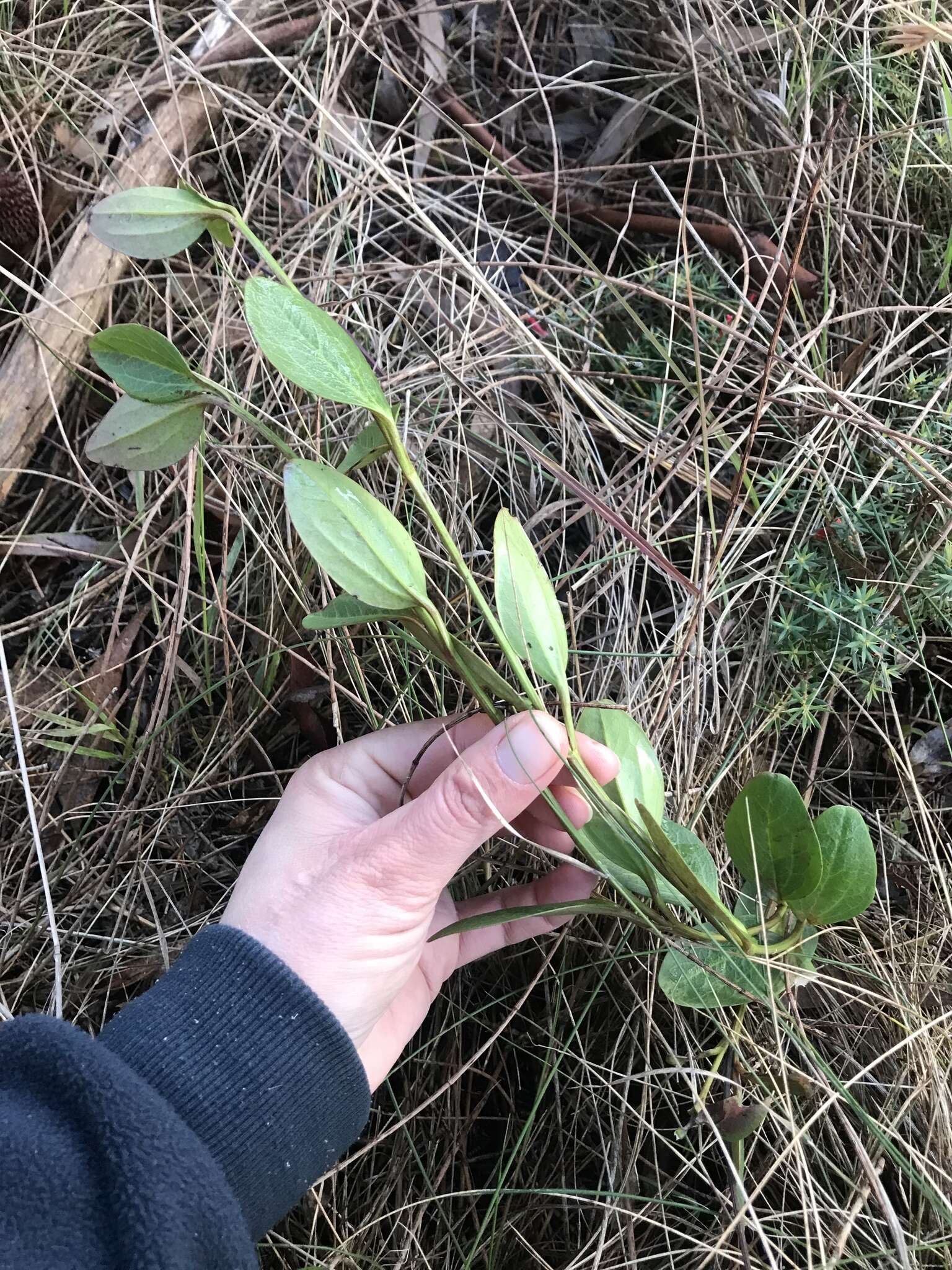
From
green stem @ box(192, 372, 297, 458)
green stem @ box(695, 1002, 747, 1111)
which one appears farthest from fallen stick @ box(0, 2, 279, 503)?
green stem @ box(695, 1002, 747, 1111)

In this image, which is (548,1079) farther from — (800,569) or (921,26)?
(921,26)

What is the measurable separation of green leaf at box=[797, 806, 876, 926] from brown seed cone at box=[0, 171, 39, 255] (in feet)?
4.15

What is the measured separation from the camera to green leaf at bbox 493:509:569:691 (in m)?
0.66

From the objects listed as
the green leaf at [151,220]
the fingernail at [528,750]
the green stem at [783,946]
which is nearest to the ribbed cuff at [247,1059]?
the fingernail at [528,750]

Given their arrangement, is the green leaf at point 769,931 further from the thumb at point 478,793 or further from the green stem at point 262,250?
the green stem at point 262,250

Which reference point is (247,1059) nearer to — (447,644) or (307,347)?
(447,644)

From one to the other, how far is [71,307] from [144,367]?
537 millimetres

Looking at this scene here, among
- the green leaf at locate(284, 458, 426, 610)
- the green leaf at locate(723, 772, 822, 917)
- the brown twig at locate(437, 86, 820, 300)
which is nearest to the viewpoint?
the green leaf at locate(284, 458, 426, 610)

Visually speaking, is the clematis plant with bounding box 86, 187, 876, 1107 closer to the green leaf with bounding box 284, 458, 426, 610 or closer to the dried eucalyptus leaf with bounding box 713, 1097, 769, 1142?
the green leaf with bounding box 284, 458, 426, 610

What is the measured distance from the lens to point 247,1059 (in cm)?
70

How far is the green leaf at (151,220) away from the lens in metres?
0.69

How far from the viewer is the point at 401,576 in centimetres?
62

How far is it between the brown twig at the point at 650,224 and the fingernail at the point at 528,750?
0.69 metres

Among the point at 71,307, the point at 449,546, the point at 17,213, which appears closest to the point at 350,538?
the point at 449,546
